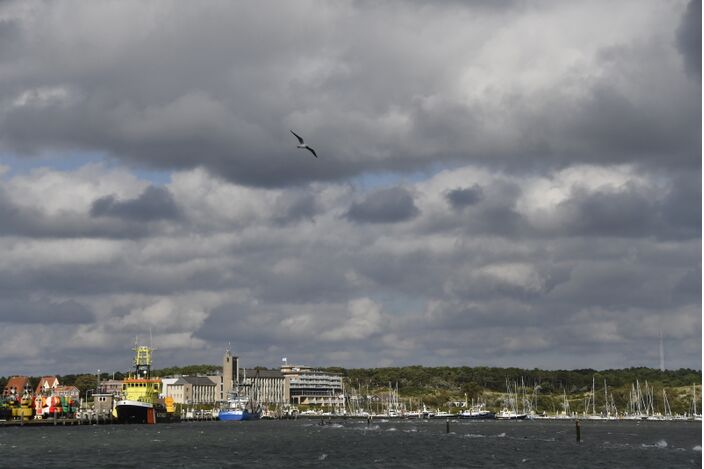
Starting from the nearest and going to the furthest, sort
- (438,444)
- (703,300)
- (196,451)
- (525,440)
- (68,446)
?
(703,300) < (196,451) < (68,446) < (438,444) < (525,440)

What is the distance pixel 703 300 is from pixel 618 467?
82430 mm

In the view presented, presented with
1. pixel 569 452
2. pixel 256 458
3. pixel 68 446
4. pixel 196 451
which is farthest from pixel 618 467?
pixel 68 446

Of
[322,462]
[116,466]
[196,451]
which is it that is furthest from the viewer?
[196,451]

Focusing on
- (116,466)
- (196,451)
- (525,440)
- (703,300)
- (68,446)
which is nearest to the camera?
(703,300)

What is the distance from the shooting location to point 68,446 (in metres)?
145

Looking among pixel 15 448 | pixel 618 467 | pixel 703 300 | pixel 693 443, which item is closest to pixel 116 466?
pixel 15 448

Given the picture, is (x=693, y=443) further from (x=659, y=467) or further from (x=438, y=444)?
(x=659, y=467)

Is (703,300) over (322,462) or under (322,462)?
over

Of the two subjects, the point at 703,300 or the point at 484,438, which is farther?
the point at 484,438

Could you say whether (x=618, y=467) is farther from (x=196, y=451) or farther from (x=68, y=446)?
(x=68, y=446)

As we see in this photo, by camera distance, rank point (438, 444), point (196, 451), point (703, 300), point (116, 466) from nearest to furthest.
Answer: point (703, 300) → point (116, 466) → point (196, 451) → point (438, 444)

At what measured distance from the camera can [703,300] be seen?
37.8 meters

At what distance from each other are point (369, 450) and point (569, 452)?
93.1 feet

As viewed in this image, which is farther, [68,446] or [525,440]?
[525,440]
